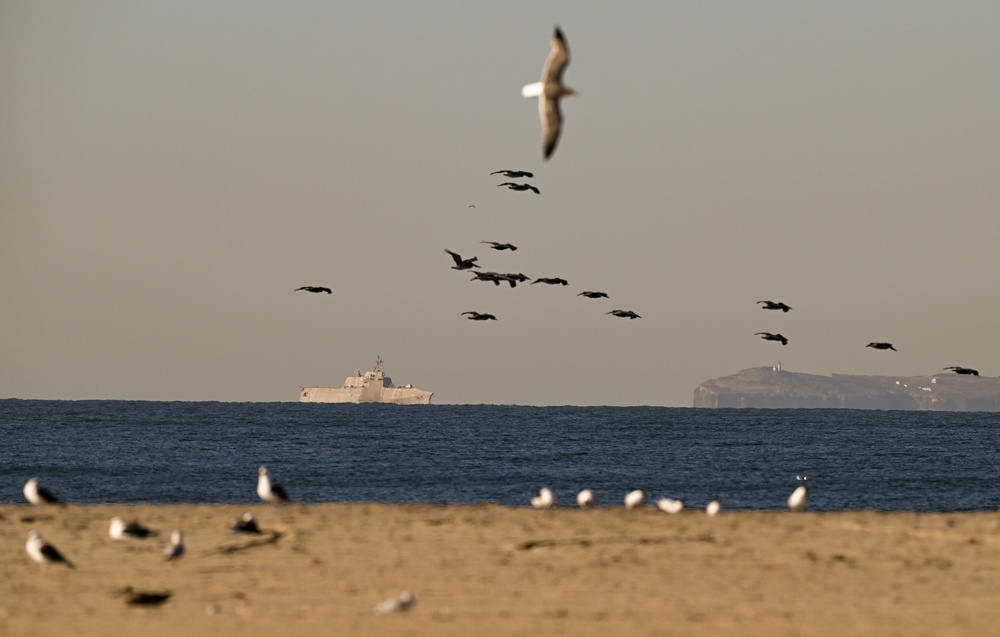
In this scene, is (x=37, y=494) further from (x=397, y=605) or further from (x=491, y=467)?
(x=491, y=467)

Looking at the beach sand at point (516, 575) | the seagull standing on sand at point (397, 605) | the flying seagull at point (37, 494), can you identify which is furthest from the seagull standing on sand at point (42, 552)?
the flying seagull at point (37, 494)

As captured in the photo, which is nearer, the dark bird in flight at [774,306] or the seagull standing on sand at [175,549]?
the seagull standing on sand at [175,549]

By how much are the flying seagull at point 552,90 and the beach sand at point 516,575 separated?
203 inches

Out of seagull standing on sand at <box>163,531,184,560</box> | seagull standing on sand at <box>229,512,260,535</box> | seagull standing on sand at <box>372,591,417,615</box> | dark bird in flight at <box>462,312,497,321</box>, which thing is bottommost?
seagull standing on sand at <box>372,591,417,615</box>

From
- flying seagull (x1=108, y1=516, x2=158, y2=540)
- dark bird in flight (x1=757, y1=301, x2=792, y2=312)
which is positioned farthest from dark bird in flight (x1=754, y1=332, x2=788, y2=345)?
flying seagull (x1=108, y1=516, x2=158, y2=540)

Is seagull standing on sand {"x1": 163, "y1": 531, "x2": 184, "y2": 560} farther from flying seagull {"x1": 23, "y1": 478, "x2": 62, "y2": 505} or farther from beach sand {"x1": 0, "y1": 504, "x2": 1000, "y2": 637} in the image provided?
flying seagull {"x1": 23, "y1": 478, "x2": 62, "y2": 505}

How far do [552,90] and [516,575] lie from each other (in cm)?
566

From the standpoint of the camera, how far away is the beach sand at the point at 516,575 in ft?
46.2

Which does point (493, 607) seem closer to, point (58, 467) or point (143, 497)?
point (143, 497)

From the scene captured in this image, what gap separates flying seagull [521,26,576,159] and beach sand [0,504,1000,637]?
5.16 metres

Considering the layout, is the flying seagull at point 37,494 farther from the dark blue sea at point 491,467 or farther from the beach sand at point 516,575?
the dark blue sea at point 491,467

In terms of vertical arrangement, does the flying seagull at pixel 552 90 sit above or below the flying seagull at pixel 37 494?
above

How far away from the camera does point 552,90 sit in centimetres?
1683

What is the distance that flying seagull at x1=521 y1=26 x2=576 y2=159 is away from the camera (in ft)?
54.6
